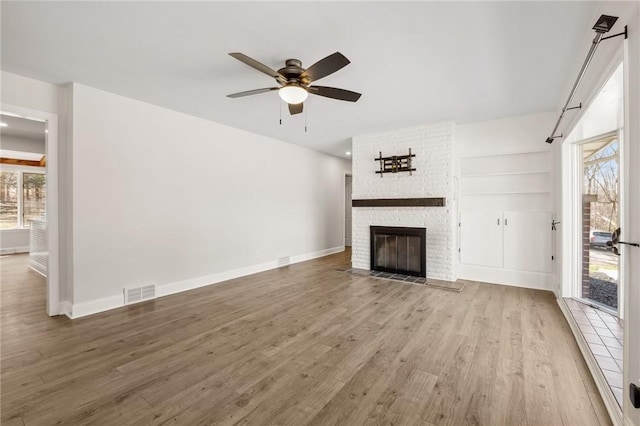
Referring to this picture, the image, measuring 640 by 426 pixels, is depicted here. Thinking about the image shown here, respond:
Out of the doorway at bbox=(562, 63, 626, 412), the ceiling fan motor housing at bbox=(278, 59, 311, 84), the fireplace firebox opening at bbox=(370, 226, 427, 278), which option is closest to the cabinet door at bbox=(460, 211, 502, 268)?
the fireplace firebox opening at bbox=(370, 226, 427, 278)

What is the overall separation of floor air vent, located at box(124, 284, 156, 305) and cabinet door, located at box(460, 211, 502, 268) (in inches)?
193

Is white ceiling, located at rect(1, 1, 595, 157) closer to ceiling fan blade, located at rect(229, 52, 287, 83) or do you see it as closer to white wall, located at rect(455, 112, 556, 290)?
ceiling fan blade, located at rect(229, 52, 287, 83)

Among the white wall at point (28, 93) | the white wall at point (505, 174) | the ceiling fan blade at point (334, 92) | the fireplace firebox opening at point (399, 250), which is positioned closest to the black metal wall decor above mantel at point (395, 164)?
the white wall at point (505, 174)

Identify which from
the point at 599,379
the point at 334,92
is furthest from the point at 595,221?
the point at 334,92

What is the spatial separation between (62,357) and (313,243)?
4.97m

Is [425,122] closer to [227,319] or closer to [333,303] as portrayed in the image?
[333,303]

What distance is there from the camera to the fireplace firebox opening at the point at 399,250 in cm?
480

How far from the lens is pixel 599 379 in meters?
1.88

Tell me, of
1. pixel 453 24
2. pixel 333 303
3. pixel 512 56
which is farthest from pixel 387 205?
pixel 453 24

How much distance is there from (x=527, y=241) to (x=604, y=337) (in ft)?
7.03

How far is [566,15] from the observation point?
2066mm

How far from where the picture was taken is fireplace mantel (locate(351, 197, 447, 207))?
465cm

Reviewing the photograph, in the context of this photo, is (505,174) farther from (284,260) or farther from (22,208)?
(22,208)

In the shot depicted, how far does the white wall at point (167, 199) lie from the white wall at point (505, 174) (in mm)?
3464
